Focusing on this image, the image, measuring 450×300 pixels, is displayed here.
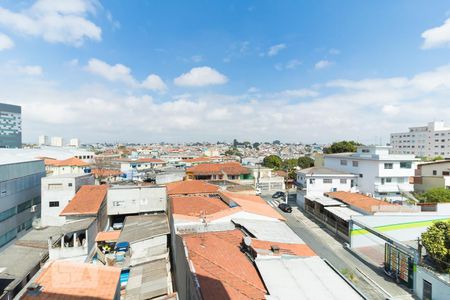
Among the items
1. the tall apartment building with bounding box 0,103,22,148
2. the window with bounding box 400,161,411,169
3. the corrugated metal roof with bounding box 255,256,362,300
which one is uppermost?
the tall apartment building with bounding box 0,103,22,148

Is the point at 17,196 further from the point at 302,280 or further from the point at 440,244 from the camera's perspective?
the point at 440,244

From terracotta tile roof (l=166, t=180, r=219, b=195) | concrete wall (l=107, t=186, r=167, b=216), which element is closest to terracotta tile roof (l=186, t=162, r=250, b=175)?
terracotta tile roof (l=166, t=180, r=219, b=195)

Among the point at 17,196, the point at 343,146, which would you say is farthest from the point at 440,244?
the point at 343,146

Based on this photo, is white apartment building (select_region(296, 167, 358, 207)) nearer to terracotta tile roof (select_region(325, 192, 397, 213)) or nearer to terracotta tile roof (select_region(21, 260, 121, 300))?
terracotta tile roof (select_region(325, 192, 397, 213))

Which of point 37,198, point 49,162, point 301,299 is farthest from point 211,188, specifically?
point 49,162

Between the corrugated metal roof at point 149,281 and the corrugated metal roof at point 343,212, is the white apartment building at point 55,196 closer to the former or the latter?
the corrugated metal roof at point 149,281

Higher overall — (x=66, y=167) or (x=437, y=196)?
(x=66, y=167)
